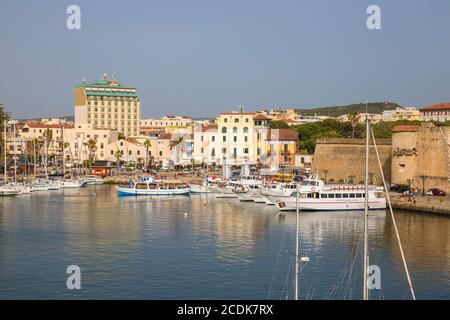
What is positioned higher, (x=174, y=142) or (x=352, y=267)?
(x=174, y=142)

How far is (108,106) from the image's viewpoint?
95438mm

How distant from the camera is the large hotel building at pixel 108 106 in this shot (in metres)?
94.1

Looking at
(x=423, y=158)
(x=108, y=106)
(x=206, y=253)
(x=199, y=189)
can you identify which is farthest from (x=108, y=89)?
(x=206, y=253)

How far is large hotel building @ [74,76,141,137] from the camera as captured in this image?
309 feet

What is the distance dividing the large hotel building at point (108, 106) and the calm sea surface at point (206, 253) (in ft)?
204

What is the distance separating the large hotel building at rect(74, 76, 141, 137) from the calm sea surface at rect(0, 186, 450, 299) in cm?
6225

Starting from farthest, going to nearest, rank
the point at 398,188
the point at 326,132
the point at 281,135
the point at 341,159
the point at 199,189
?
1. the point at 326,132
2. the point at 281,135
3. the point at 341,159
4. the point at 199,189
5. the point at 398,188

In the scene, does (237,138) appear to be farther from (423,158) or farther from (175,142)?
(423,158)

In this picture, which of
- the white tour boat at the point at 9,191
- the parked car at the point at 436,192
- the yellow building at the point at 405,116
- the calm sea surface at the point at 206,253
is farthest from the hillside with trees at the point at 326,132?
the calm sea surface at the point at 206,253

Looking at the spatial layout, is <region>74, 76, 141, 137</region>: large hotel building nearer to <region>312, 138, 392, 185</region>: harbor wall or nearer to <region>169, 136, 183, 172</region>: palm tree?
<region>169, 136, 183, 172</region>: palm tree

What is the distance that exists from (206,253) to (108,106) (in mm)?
77599

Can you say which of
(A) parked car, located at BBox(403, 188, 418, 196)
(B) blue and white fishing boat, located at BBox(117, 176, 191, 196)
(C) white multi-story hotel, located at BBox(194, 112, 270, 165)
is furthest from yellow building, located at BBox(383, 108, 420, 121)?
(A) parked car, located at BBox(403, 188, 418, 196)
